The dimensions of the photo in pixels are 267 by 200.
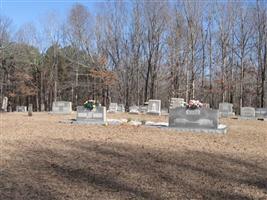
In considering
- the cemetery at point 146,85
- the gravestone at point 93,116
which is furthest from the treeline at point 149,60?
the gravestone at point 93,116

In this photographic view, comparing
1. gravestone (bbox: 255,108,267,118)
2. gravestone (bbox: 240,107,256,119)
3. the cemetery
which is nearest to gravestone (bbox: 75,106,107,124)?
the cemetery

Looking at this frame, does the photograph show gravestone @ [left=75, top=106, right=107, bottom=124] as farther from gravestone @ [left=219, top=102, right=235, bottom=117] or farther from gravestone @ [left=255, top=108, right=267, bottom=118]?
gravestone @ [left=255, top=108, right=267, bottom=118]

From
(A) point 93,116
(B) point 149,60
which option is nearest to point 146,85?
(B) point 149,60

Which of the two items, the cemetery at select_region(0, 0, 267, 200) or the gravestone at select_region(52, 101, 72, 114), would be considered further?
the gravestone at select_region(52, 101, 72, 114)

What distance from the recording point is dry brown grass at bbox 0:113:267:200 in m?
4.85

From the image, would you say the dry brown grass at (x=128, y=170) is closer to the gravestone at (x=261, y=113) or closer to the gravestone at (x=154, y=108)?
the gravestone at (x=154, y=108)

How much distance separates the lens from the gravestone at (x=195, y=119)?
12.8 metres

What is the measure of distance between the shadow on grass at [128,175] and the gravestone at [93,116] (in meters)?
6.92

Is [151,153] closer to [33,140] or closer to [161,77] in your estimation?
[33,140]

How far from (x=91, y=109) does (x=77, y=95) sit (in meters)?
32.8

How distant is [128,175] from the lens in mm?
5719

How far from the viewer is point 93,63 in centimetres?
4169

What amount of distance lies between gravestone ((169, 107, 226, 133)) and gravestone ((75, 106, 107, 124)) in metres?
2.98

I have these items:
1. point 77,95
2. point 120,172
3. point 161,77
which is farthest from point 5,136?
point 77,95
